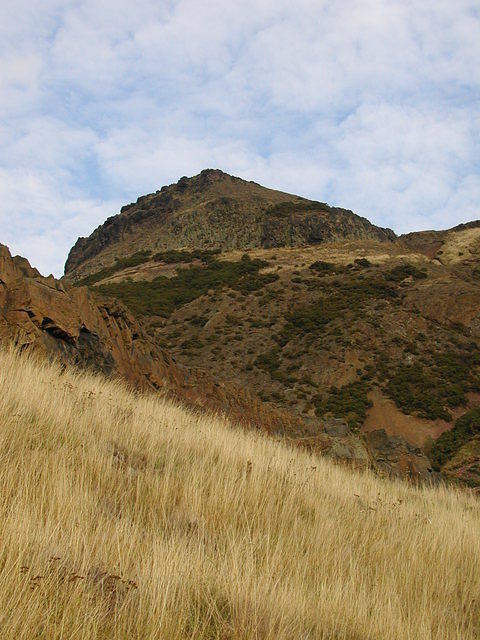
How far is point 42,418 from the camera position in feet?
16.8

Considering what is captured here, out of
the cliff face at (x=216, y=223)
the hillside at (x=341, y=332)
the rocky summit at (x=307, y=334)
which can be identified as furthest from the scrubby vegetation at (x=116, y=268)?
the cliff face at (x=216, y=223)

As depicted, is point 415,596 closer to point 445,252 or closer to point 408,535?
point 408,535

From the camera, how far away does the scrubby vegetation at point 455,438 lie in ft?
74.2

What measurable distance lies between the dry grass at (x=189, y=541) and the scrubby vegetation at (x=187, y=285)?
43.1 metres

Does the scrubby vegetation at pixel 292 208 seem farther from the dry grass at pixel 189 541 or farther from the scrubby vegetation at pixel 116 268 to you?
the dry grass at pixel 189 541

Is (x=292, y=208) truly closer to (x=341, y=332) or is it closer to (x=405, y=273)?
(x=405, y=273)

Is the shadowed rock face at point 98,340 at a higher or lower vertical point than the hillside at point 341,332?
lower

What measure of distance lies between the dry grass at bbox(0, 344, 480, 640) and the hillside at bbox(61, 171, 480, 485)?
6.45 m

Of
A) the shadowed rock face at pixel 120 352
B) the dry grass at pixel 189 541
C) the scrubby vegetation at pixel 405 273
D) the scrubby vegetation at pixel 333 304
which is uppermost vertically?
the scrubby vegetation at pixel 405 273

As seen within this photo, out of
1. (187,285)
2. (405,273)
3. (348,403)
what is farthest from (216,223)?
(348,403)

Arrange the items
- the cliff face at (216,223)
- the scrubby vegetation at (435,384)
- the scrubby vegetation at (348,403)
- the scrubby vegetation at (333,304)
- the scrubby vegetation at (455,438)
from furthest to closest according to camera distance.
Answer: the cliff face at (216,223) < the scrubby vegetation at (333,304) < the scrubby vegetation at (435,384) < the scrubby vegetation at (348,403) < the scrubby vegetation at (455,438)

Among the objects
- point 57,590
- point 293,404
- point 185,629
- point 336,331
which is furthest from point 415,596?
point 336,331

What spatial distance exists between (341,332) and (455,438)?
14.8 m

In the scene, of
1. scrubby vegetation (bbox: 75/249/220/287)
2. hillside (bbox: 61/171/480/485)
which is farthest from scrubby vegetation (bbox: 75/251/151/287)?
hillside (bbox: 61/171/480/485)
